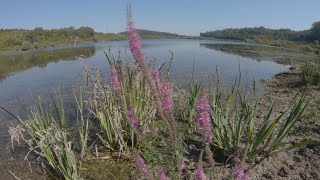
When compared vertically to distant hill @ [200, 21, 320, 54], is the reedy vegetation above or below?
below

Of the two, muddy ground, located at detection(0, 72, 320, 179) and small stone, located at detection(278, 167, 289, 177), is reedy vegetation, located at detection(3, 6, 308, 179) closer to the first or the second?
muddy ground, located at detection(0, 72, 320, 179)

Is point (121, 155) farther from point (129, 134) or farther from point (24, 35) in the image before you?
point (24, 35)

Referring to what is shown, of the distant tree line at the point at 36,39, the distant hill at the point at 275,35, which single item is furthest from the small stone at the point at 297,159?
the distant hill at the point at 275,35

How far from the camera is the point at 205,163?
4.75 m

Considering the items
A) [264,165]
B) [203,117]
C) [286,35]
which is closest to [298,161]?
[264,165]

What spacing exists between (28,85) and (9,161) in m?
9.92

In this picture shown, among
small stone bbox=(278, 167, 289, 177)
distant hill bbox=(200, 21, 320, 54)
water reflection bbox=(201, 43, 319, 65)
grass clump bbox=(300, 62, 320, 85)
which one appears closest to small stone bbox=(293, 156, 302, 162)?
small stone bbox=(278, 167, 289, 177)

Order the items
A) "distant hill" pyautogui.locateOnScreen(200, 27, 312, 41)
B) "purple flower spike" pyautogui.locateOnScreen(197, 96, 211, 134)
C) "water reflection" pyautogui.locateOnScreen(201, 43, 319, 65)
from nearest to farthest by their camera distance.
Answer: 1. "purple flower spike" pyautogui.locateOnScreen(197, 96, 211, 134)
2. "water reflection" pyautogui.locateOnScreen(201, 43, 319, 65)
3. "distant hill" pyautogui.locateOnScreen(200, 27, 312, 41)

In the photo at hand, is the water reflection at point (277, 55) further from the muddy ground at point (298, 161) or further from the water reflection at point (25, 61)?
the water reflection at point (25, 61)

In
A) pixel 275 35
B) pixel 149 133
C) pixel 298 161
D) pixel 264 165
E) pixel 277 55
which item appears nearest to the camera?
pixel 264 165

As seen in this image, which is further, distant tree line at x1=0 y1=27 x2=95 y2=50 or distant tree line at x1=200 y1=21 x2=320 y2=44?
distant tree line at x1=200 y1=21 x2=320 y2=44

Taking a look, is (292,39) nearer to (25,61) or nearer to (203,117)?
(25,61)

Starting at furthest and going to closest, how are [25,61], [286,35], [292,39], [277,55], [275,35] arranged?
[275,35] → [286,35] → [292,39] → [277,55] → [25,61]

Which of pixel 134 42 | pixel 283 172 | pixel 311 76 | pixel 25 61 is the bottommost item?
pixel 25 61
